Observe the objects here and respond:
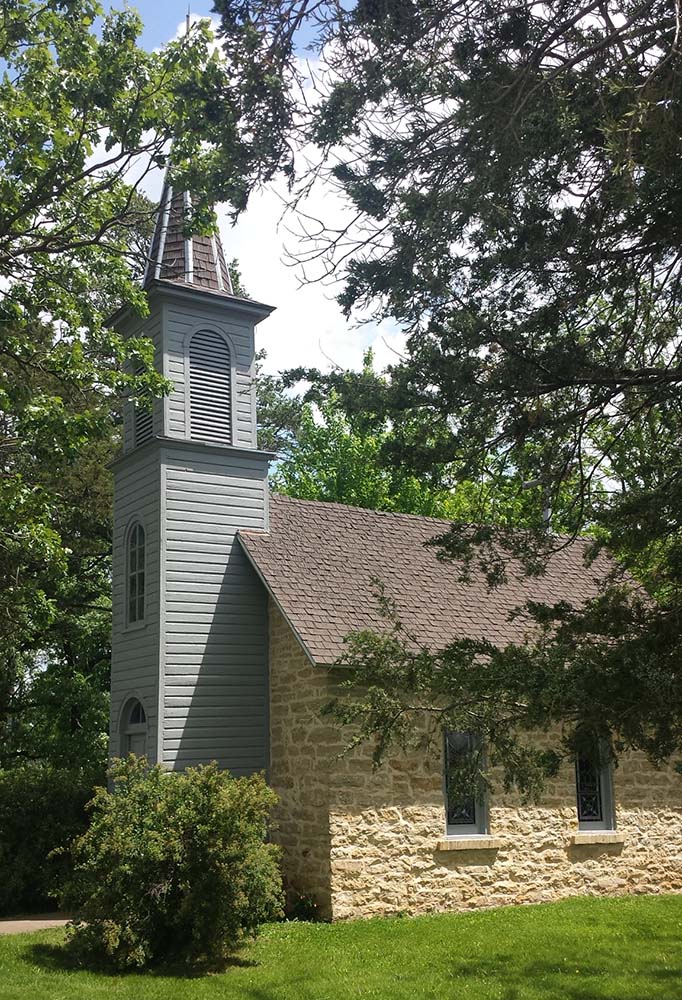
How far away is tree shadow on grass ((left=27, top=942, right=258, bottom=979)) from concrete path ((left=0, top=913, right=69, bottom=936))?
1516mm

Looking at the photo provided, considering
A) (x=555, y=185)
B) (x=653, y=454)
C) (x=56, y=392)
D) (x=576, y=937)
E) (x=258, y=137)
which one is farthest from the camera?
(x=56, y=392)

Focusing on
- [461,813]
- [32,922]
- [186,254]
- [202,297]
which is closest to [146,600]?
[32,922]

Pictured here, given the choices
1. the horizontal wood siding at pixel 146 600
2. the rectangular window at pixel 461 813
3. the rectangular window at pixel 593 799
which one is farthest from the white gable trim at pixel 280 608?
the rectangular window at pixel 593 799

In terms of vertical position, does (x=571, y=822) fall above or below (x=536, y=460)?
below

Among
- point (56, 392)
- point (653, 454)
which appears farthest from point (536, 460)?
point (56, 392)

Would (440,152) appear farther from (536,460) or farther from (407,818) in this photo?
(407,818)

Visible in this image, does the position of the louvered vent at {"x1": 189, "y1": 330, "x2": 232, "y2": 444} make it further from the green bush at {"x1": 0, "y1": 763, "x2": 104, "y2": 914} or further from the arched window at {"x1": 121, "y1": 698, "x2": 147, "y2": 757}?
the green bush at {"x1": 0, "y1": 763, "x2": 104, "y2": 914}

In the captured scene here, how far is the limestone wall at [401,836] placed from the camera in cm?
1370

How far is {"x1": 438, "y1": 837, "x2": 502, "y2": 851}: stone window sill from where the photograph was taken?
47.3 ft

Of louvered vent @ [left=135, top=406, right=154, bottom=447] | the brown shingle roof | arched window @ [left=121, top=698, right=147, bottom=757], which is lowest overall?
arched window @ [left=121, top=698, right=147, bottom=757]

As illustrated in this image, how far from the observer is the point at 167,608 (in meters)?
15.2

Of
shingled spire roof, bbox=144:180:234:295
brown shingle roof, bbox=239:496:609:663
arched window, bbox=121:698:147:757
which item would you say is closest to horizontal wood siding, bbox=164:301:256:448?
shingled spire roof, bbox=144:180:234:295

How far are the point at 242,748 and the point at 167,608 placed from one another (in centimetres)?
244

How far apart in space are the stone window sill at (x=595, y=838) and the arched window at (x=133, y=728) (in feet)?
22.9
